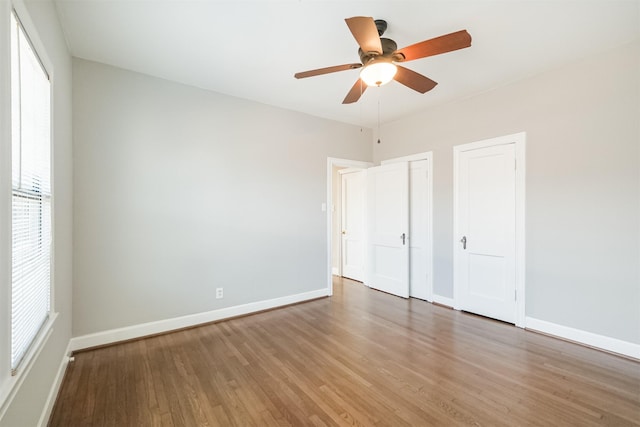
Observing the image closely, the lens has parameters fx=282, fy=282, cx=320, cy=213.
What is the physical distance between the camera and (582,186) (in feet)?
9.34

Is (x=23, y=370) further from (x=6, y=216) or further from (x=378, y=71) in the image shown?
(x=378, y=71)

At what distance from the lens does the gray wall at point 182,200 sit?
280 cm

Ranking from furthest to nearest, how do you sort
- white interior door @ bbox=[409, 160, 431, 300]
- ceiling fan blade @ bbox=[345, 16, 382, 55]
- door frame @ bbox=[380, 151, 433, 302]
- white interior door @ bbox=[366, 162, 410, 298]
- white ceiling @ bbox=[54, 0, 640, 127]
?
white interior door @ bbox=[366, 162, 410, 298]
white interior door @ bbox=[409, 160, 431, 300]
door frame @ bbox=[380, 151, 433, 302]
white ceiling @ bbox=[54, 0, 640, 127]
ceiling fan blade @ bbox=[345, 16, 382, 55]

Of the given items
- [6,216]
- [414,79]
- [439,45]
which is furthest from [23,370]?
[414,79]

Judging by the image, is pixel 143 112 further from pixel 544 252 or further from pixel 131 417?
pixel 544 252

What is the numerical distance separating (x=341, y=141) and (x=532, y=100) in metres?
2.56

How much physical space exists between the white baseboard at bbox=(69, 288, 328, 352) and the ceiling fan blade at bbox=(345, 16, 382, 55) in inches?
127

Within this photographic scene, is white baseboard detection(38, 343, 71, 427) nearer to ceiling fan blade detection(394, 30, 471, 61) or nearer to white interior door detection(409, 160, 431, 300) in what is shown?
ceiling fan blade detection(394, 30, 471, 61)

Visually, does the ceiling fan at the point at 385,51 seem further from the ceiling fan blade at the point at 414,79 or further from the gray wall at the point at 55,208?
the gray wall at the point at 55,208

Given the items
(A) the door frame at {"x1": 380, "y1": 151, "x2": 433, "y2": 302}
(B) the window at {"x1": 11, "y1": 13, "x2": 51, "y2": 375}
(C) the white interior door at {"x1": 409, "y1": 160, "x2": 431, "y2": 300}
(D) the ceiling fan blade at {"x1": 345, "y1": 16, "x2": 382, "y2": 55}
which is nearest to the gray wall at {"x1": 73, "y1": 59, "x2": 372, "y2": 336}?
(B) the window at {"x1": 11, "y1": 13, "x2": 51, "y2": 375}

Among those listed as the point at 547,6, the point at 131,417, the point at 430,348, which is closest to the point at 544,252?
the point at 430,348

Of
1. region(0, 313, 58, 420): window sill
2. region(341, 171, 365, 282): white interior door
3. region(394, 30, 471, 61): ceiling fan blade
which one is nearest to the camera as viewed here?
region(0, 313, 58, 420): window sill

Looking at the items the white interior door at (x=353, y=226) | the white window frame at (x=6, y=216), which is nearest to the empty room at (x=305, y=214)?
the white window frame at (x=6, y=216)

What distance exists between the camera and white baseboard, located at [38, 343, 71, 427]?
67.8 inches
